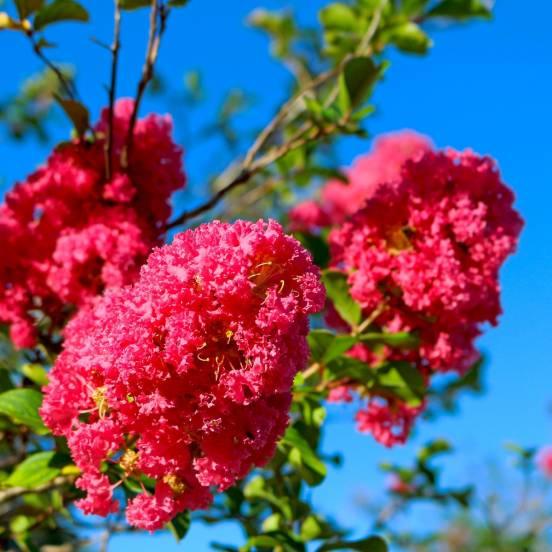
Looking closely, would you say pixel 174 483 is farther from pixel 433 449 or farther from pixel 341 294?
pixel 433 449

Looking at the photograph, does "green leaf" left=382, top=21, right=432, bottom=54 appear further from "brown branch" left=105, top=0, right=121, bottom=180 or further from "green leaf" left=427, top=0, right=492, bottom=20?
"brown branch" left=105, top=0, right=121, bottom=180

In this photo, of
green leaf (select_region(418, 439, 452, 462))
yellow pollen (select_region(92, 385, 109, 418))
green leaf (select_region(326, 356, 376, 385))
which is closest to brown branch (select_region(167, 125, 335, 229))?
green leaf (select_region(326, 356, 376, 385))

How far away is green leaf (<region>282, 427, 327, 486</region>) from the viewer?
2.05 meters

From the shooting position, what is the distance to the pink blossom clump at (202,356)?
1.41 metres

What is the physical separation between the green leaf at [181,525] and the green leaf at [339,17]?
216 centimetres

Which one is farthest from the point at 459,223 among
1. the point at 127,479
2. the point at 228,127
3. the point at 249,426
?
the point at 228,127

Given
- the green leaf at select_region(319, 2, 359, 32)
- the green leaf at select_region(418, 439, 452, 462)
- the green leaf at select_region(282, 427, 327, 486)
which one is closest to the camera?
the green leaf at select_region(282, 427, 327, 486)

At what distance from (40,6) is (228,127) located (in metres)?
4.23

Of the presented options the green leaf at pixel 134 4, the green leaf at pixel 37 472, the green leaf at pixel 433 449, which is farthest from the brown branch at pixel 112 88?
the green leaf at pixel 433 449

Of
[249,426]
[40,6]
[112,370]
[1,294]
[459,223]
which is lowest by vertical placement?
[249,426]

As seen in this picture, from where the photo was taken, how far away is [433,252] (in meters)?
2.21

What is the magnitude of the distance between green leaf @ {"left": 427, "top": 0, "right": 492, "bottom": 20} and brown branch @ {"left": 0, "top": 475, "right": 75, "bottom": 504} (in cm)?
232

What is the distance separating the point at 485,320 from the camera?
7.95 feet

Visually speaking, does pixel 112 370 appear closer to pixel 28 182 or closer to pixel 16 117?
pixel 28 182
